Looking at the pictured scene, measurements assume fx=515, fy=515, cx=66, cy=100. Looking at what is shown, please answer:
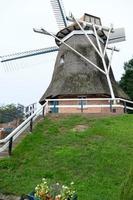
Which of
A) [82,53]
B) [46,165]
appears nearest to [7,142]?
[46,165]

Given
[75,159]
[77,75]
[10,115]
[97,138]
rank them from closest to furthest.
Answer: [75,159]
[97,138]
[10,115]
[77,75]

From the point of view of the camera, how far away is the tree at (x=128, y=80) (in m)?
46.1

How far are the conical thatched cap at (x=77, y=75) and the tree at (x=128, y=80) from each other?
9353mm

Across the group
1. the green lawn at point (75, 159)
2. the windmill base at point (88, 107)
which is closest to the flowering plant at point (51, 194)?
the green lawn at point (75, 159)

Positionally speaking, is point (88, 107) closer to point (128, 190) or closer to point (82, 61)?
point (82, 61)

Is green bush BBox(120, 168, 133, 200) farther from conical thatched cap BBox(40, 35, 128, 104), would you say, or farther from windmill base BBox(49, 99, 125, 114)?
conical thatched cap BBox(40, 35, 128, 104)

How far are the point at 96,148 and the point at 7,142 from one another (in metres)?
3.18

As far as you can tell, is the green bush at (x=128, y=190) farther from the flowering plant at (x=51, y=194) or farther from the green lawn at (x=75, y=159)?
the green lawn at (x=75, y=159)

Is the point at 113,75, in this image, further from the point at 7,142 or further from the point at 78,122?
the point at 7,142

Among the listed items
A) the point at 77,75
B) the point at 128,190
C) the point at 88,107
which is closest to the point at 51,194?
the point at 128,190

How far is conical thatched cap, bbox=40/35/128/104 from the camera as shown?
33312mm

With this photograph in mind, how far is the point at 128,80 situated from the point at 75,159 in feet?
102

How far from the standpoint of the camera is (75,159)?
16938 millimetres

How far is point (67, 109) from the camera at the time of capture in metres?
31.7
